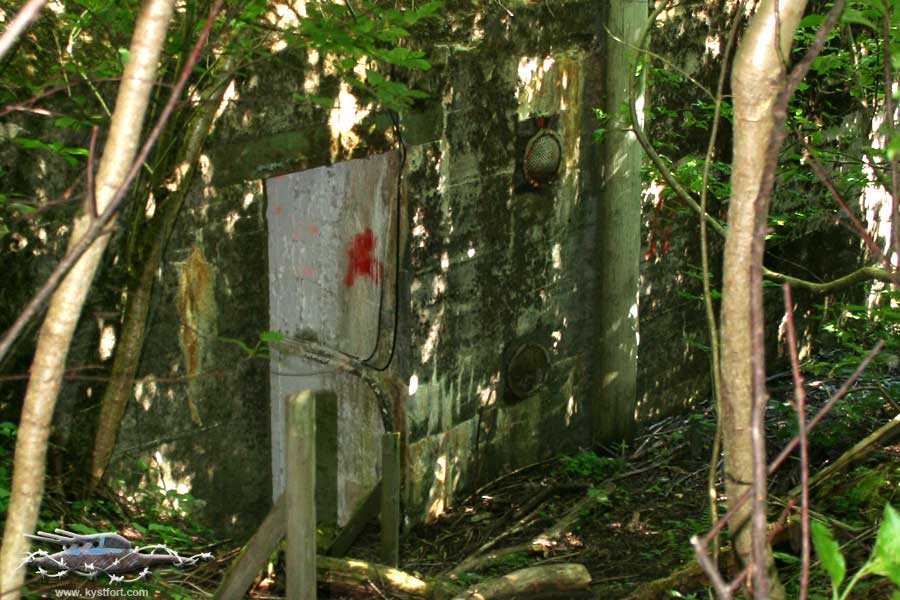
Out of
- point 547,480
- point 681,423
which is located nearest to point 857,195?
point 681,423

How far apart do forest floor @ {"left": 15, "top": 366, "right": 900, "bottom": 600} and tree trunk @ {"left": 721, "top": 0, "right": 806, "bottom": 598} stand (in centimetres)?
156

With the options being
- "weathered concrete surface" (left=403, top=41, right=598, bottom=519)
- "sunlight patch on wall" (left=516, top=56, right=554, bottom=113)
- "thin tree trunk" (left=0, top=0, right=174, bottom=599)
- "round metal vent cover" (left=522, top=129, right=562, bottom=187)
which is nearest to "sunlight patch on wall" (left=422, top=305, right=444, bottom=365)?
"weathered concrete surface" (left=403, top=41, right=598, bottom=519)

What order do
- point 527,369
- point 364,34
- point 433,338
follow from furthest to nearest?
point 527,369, point 433,338, point 364,34

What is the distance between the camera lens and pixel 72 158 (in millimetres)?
4945

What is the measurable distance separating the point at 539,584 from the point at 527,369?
87.4 inches

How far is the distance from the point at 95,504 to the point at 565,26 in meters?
4.07

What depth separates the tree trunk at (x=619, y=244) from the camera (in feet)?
24.2

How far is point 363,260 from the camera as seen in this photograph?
6855 millimetres

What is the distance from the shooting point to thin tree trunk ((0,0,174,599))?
2.66 meters

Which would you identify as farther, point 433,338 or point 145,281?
point 433,338

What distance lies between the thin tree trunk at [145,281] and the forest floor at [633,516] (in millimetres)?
796

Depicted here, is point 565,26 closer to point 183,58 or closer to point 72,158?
point 183,58

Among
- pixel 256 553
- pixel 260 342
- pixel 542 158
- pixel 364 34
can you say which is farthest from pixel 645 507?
pixel 364 34

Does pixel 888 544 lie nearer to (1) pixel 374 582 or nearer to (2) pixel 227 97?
(1) pixel 374 582
